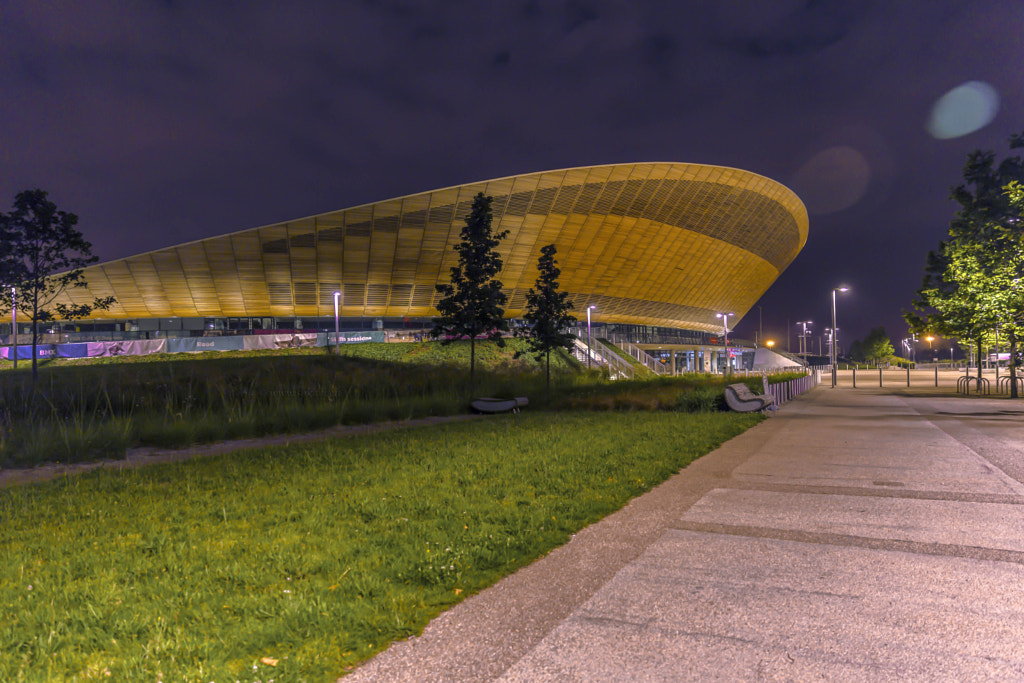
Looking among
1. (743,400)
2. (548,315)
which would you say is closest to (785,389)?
(743,400)

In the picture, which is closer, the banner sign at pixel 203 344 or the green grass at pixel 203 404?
the green grass at pixel 203 404

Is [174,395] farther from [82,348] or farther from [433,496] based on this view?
[82,348]

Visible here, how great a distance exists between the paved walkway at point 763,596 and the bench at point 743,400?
9.38m

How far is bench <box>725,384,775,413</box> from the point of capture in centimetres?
1675

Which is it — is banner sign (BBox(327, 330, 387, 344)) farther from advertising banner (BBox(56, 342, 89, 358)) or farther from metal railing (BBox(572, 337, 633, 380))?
advertising banner (BBox(56, 342, 89, 358))

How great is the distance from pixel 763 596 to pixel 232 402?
47.0 ft

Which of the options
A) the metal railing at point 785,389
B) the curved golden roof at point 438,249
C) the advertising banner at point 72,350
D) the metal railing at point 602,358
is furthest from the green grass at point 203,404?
the advertising banner at point 72,350

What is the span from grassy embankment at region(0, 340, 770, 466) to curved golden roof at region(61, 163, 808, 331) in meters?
26.1

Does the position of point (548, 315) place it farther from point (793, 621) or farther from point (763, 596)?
point (793, 621)

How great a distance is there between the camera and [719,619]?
3410 millimetres

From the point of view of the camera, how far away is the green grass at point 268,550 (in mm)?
3037

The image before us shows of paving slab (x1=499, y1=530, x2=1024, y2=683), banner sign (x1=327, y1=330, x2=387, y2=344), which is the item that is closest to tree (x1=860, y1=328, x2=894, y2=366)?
banner sign (x1=327, y1=330, x2=387, y2=344)

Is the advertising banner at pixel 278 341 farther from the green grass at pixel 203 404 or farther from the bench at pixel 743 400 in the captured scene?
the bench at pixel 743 400

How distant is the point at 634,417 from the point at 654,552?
10222 mm
